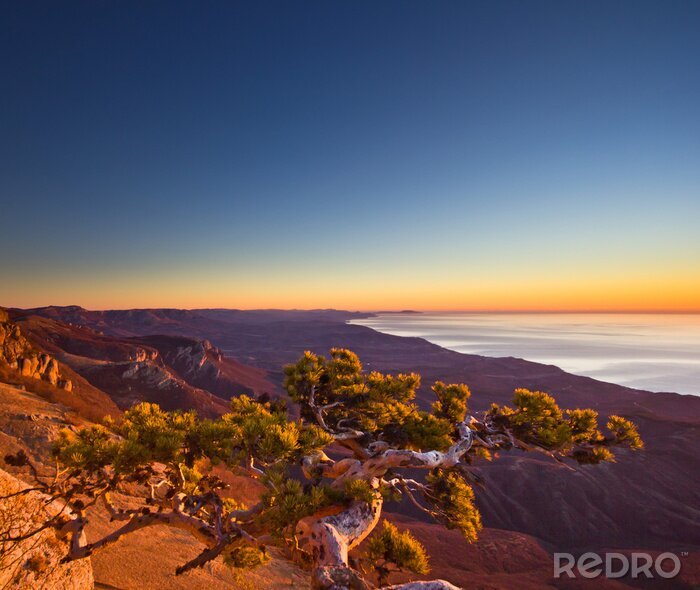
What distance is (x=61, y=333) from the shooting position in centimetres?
6944

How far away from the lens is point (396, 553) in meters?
5.16

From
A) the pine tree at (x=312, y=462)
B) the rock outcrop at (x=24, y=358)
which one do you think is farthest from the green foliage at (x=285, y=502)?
the rock outcrop at (x=24, y=358)

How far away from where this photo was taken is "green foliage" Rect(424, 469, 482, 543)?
664 cm

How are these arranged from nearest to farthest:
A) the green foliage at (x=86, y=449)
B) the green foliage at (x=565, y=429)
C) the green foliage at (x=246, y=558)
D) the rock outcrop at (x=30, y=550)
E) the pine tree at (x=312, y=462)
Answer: the green foliage at (x=86, y=449)
the pine tree at (x=312, y=462)
the rock outcrop at (x=30, y=550)
the green foliage at (x=246, y=558)
the green foliage at (x=565, y=429)

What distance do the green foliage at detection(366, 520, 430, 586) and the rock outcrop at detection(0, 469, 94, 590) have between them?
494cm

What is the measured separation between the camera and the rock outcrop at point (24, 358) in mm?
31766

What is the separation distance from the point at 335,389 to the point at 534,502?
49261 millimetres

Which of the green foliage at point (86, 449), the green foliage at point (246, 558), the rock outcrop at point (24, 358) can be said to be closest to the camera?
the green foliage at point (86, 449)

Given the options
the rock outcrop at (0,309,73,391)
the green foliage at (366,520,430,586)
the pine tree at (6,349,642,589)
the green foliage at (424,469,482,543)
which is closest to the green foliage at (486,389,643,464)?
the pine tree at (6,349,642,589)

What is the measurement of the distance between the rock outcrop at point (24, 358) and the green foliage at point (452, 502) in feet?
129

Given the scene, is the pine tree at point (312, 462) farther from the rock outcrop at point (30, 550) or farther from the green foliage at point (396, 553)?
the rock outcrop at point (30, 550)

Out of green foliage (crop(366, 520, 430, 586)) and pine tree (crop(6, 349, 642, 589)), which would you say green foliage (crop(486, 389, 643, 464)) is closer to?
pine tree (crop(6, 349, 642, 589))

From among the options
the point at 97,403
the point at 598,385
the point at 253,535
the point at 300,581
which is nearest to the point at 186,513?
the point at 253,535

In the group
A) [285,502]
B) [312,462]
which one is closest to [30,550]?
[285,502]
